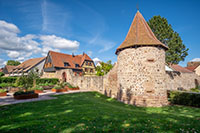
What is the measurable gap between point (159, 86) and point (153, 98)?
143cm

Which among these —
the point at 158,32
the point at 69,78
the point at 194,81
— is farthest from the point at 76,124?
the point at 194,81

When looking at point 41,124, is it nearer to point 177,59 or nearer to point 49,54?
point 177,59

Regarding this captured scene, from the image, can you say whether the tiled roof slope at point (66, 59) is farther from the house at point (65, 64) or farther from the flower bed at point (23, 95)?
the flower bed at point (23, 95)

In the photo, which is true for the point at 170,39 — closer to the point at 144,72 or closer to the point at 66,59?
the point at 144,72

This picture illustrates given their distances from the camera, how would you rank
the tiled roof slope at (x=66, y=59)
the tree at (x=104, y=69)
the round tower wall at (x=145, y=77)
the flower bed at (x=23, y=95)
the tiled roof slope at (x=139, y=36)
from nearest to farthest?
the flower bed at (x=23, y=95) → the round tower wall at (x=145, y=77) → the tiled roof slope at (x=139, y=36) → the tiled roof slope at (x=66, y=59) → the tree at (x=104, y=69)

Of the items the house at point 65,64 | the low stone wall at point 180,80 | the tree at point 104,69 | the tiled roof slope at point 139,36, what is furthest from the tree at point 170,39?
the house at point 65,64

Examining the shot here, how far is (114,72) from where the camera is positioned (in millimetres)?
17266

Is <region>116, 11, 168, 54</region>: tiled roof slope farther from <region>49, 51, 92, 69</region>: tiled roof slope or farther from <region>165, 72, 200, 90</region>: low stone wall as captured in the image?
<region>49, 51, 92, 69</region>: tiled roof slope

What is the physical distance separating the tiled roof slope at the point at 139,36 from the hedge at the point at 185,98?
5.24 meters

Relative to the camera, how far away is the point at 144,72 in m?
12.2

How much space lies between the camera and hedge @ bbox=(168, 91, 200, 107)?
11.6 metres

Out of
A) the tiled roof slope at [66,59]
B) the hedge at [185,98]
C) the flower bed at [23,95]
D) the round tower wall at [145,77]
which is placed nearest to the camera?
the flower bed at [23,95]

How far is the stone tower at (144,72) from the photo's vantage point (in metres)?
12.0

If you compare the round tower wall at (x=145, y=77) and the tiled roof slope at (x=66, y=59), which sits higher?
the tiled roof slope at (x=66, y=59)
